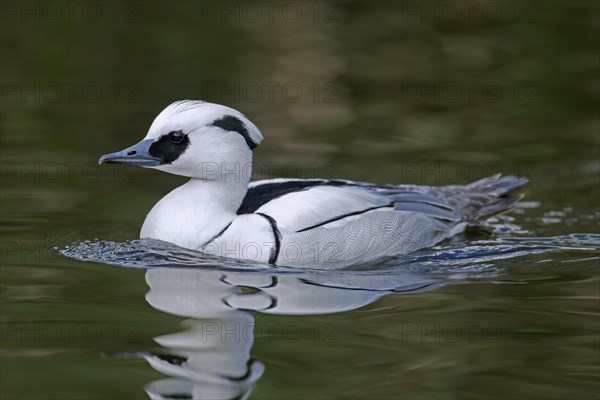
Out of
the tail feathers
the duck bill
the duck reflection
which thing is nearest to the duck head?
the duck bill

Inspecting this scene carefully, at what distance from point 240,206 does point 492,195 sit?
105 inches

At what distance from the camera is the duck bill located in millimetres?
7914

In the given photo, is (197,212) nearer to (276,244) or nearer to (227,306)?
(276,244)

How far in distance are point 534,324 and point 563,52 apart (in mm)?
8769

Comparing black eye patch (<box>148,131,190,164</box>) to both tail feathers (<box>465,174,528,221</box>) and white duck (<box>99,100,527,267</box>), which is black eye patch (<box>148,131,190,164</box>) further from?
tail feathers (<box>465,174,528,221</box>)

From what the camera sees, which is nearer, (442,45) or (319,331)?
(319,331)

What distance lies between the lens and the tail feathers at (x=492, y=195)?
9.70m

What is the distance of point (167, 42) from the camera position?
1473 centimetres

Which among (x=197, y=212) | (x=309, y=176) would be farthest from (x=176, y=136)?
(x=309, y=176)

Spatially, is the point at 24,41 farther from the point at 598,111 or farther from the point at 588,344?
the point at 588,344

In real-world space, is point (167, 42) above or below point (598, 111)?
above

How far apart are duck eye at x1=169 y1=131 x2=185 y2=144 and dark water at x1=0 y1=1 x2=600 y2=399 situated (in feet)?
2.77

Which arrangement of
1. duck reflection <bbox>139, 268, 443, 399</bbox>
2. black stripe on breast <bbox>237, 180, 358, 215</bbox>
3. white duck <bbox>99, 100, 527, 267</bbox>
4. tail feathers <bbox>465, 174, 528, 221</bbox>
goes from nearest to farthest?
duck reflection <bbox>139, 268, 443, 399</bbox>
white duck <bbox>99, 100, 527, 267</bbox>
black stripe on breast <bbox>237, 180, 358, 215</bbox>
tail feathers <bbox>465, 174, 528, 221</bbox>

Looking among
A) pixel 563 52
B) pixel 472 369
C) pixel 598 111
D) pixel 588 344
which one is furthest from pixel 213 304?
pixel 563 52
